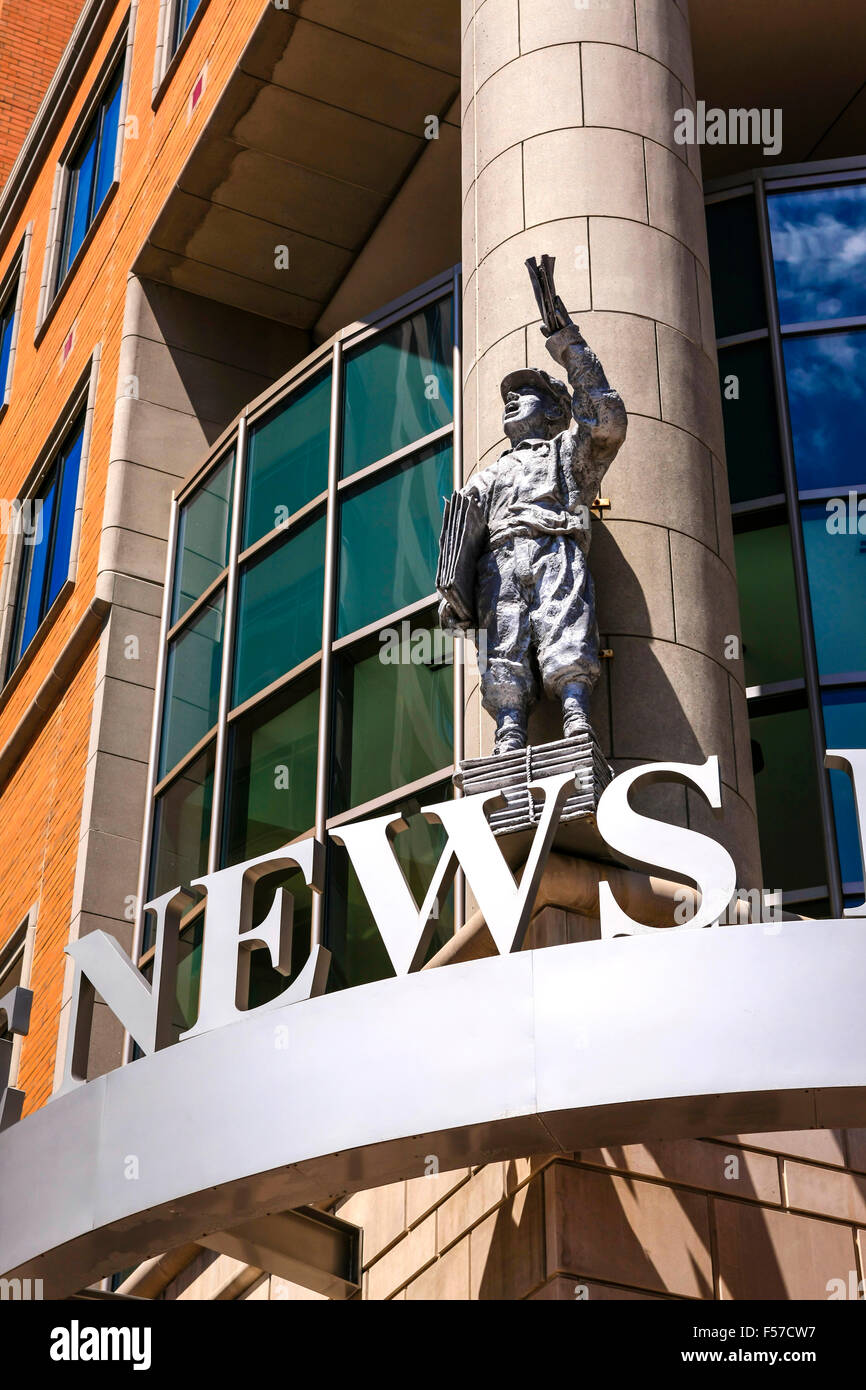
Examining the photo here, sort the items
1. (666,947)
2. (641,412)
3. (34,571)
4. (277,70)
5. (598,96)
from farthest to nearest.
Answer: (34,571) → (277,70) → (598,96) → (641,412) → (666,947)

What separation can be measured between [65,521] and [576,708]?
1412cm

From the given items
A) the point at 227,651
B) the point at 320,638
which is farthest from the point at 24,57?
the point at 320,638

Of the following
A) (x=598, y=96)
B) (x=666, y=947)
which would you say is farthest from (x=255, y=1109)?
(x=598, y=96)

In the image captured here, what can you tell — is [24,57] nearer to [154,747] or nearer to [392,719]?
[154,747]

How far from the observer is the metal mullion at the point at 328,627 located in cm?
1589

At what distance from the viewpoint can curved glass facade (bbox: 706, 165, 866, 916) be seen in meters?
14.8

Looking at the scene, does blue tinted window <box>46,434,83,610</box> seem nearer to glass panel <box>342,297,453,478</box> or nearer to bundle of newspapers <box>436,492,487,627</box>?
glass panel <box>342,297,453,478</box>

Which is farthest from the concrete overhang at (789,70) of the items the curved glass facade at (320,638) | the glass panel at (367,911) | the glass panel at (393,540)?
the glass panel at (367,911)

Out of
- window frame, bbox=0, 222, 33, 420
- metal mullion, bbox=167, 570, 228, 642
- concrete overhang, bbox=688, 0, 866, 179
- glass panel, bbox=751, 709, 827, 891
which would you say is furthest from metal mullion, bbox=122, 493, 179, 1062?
window frame, bbox=0, 222, 33, 420

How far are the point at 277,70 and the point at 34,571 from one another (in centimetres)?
733

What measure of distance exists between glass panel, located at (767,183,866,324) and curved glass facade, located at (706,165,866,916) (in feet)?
0.04

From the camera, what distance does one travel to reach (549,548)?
37.7 ft
